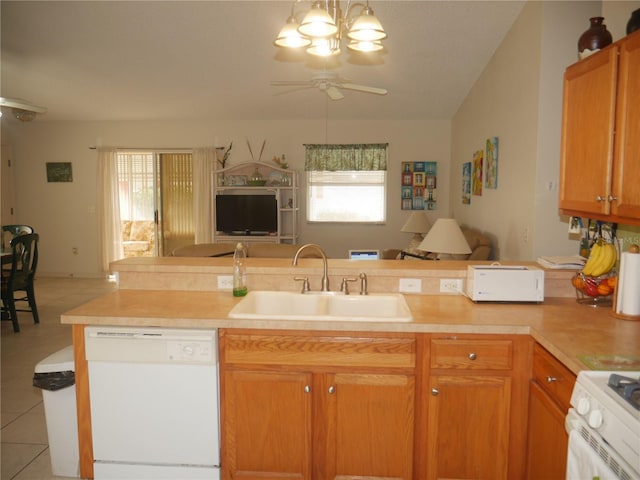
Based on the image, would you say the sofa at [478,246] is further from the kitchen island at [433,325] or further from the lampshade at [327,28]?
the lampshade at [327,28]

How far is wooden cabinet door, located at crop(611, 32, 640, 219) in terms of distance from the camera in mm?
1807

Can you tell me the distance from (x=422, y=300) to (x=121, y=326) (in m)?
1.37

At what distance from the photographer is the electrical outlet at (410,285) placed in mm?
2521

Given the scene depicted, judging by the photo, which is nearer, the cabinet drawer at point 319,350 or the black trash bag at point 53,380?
the cabinet drawer at point 319,350

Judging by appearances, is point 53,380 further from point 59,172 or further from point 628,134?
point 59,172

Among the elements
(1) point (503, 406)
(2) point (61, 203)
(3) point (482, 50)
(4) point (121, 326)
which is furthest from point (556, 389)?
(2) point (61, 203)

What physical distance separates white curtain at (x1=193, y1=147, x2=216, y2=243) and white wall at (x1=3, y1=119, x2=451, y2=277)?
0.22 metres

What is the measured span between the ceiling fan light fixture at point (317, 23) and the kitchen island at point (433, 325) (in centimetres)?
113

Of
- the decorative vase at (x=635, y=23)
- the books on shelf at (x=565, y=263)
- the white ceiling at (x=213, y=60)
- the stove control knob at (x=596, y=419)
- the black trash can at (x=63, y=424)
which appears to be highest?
the white ceiling at (x=213, y=60)

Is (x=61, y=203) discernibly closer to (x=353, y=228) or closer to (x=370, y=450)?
(x=353, y=228)

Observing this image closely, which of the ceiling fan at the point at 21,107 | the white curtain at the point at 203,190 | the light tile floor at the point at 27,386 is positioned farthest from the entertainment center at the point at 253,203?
the ceiling fan at the point at 21,107

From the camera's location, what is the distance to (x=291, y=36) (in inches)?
93.7

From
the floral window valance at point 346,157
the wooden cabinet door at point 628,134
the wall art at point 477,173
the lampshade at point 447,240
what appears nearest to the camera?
the wooden cabinet door at point 628,134

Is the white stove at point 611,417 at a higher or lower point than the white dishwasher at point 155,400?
higher
